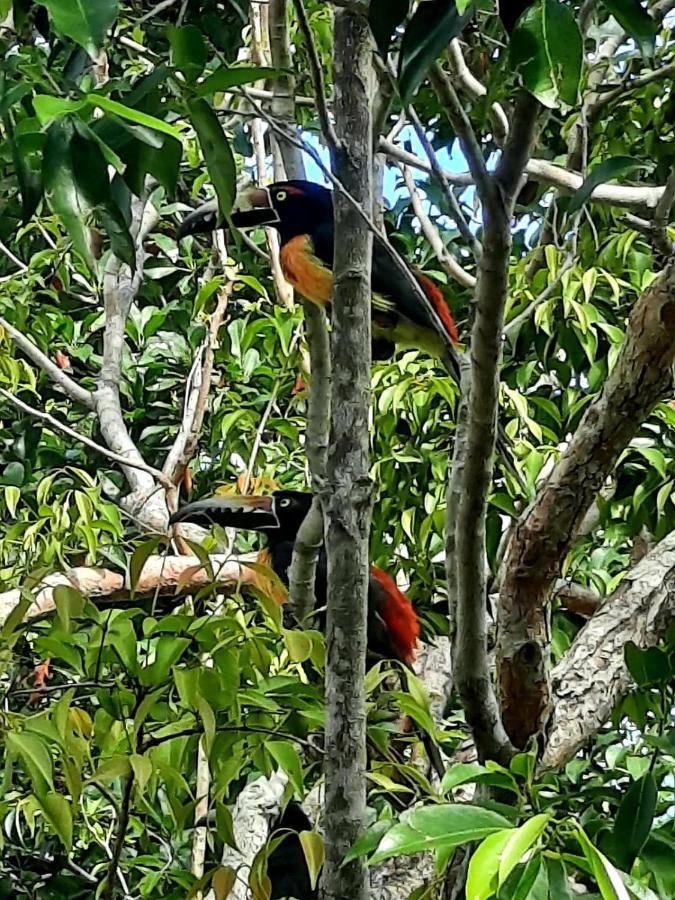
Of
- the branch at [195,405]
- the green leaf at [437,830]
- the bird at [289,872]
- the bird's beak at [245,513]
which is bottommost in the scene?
the bird at [289,872]

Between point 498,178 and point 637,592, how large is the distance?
948 mm

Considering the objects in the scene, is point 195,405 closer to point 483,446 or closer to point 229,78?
point 483,446

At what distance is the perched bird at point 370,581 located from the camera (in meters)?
2.17

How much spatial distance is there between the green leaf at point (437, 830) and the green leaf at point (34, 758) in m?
0.31

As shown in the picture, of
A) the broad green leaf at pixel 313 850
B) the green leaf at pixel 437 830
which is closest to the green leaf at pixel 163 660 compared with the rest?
the broad green leaf at pixel 313 850

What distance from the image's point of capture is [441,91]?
1.07 m

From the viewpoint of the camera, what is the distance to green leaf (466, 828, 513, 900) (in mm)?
758

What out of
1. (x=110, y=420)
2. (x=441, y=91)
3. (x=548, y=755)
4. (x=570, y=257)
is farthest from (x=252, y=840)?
(x=110, y=420)

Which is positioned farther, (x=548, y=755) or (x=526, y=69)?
(x=548, y=755)

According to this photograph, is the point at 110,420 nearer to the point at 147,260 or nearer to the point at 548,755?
the point at 147,260

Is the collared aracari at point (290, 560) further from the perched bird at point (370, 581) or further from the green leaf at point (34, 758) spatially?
the green leaf at point (34, 758)

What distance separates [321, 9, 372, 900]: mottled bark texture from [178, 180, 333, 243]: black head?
1192 millimetres

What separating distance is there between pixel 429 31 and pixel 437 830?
520 mm

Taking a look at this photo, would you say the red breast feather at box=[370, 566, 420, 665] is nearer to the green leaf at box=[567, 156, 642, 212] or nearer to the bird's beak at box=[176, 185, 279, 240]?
the bird's beak at box=[176, 185, 279, 240]
